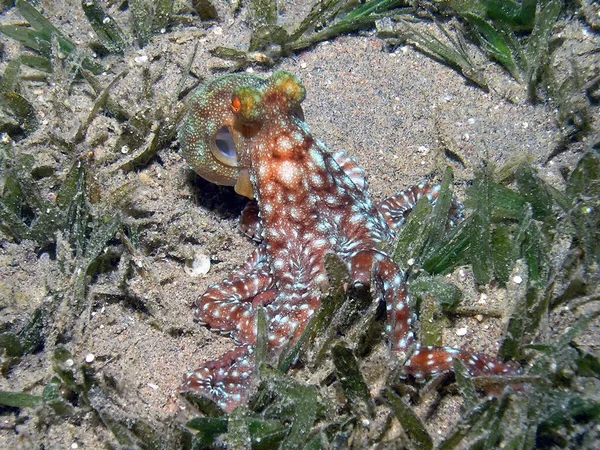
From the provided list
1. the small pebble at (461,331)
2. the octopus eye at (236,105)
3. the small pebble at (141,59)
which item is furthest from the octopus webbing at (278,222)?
the small pebble at (141,59)

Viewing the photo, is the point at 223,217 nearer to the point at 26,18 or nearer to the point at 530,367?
the point at 530,367

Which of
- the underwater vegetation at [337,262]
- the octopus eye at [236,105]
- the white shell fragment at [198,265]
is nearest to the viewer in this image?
the underwater vegetation at [337,262]

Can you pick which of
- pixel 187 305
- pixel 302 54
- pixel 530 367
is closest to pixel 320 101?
pixel 302 54

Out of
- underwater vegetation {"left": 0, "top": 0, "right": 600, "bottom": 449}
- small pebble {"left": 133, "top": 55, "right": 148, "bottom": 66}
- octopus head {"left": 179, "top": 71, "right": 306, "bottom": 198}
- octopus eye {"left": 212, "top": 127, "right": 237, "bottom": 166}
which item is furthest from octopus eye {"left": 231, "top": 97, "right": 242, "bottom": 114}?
small pebble {"left": 133, "top": 55, "right": 148, "bottom": 66}

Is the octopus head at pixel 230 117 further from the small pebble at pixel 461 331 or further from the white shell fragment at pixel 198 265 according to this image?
the small pebble at pixel 461 331

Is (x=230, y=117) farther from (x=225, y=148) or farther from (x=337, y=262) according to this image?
(x=337, y=262)

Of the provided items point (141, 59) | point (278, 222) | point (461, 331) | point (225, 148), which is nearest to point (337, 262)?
point (278, 222)
